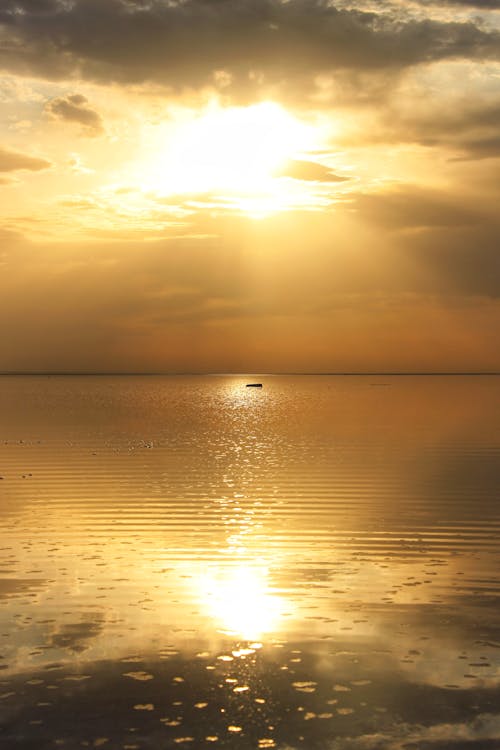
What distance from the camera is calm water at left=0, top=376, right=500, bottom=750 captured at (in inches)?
524

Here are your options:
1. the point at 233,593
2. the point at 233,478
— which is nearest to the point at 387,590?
the point at 233,593

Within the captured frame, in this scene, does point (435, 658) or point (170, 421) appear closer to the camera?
point (435, 658)

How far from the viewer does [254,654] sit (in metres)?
16.2

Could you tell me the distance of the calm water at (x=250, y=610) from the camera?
13320 mm

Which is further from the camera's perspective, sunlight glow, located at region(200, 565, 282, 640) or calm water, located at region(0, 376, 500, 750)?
sunlight glow, located at region(200, 565, 282, 640)

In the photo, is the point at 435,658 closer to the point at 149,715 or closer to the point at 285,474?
the point at 149,715

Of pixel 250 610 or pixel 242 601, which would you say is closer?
pixel 250 610

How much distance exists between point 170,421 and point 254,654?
8376cm

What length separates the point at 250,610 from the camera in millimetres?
19406

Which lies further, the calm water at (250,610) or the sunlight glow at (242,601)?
the sunlight glow at (242,601)

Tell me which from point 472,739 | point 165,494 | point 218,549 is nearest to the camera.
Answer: point 472,739

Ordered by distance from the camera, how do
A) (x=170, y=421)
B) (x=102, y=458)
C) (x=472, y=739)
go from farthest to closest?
(x=170, y=421) → (x=102, y=458) → (x=472, y=739)

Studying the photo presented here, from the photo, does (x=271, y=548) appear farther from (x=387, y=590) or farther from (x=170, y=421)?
(x=170, y=421)

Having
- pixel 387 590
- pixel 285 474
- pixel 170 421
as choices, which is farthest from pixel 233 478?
pixel 170 421
